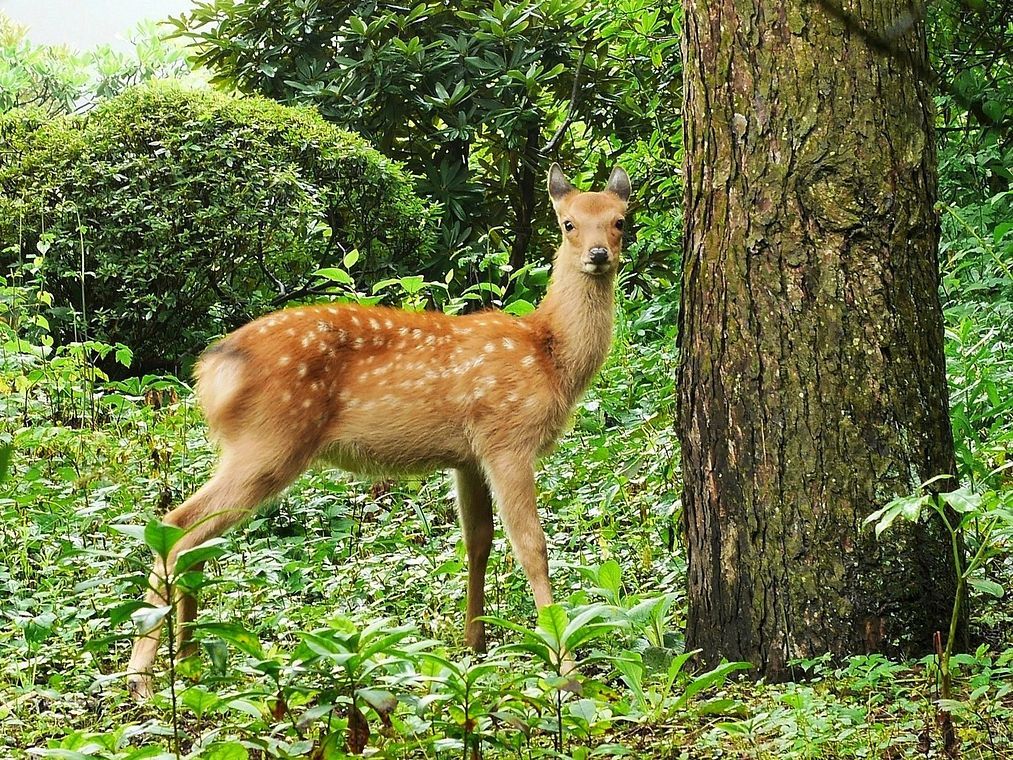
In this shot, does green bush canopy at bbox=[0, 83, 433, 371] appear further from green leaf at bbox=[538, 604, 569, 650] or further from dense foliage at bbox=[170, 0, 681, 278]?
green leaf at bbox=[538, 604, 569, 650]

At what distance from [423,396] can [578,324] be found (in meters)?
0.71

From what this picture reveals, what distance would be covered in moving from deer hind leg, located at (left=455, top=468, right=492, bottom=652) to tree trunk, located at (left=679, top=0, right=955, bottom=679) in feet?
3.89

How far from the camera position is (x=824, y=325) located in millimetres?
3461

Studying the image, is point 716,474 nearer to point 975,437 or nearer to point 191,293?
point 975,437

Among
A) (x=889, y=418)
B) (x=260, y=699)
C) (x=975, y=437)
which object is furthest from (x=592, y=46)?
(x=260, y=699)

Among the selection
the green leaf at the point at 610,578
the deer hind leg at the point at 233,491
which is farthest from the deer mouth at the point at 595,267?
the green leaf at the point at 610,578

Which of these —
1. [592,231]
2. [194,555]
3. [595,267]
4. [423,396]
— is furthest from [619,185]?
[194,555]

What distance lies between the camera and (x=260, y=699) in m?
2.87

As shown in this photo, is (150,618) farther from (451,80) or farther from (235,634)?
(451,80)

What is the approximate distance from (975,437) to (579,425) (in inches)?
113

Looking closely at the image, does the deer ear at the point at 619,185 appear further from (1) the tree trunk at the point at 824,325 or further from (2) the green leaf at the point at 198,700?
(2) the green leaf at the point at 198,700

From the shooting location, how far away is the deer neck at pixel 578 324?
16.7ft

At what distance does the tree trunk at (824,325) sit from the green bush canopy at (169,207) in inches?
196

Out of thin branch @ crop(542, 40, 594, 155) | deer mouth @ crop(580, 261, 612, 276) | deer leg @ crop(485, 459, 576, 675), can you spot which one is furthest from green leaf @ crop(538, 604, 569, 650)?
thin branch @ crop(542, 40, 594, 155)
